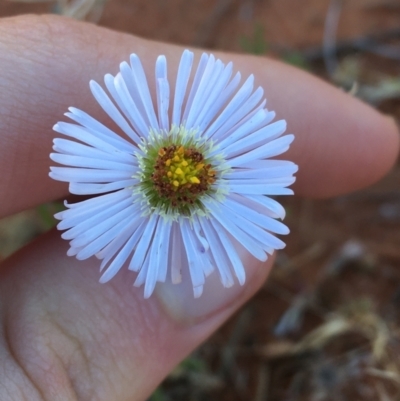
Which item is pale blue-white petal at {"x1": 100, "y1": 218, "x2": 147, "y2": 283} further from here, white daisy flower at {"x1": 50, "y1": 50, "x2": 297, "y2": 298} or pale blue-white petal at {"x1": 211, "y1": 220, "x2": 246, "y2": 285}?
pale blue-white petal at {"x1": 211, "y1": 220, "x2": 246, "y2": 285}

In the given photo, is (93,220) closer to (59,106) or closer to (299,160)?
(59,106)

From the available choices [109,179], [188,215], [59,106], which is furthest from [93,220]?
[59,106]

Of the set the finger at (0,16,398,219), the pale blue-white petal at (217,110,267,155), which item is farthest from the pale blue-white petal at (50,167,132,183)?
the finger at (0,16,398,219)

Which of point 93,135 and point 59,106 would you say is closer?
point 93,135

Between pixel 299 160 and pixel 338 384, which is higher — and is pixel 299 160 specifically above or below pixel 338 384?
above

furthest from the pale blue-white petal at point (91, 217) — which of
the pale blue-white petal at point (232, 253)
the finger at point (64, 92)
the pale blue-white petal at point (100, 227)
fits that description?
the finger at point (64, 92)

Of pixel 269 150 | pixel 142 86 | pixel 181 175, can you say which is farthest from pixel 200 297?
pixel 142 86
